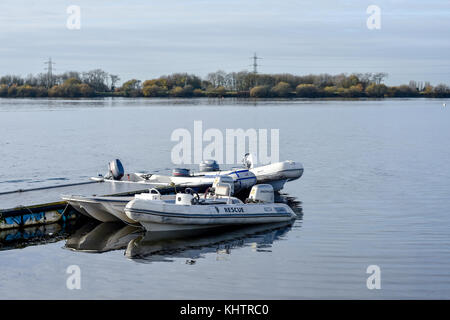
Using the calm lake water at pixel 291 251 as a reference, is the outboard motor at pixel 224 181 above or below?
above

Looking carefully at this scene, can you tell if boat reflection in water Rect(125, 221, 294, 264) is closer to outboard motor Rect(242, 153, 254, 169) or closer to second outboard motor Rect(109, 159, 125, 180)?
second outboard motor Rect(109, 159, 125, 180)

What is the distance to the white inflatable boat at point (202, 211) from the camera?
16.5 metres

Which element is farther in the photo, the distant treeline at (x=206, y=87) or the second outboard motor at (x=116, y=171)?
the distant treeline at (x=206, y=87)

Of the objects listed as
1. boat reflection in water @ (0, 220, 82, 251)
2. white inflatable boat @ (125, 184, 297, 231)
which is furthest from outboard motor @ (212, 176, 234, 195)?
boat reflection in water @ (0, 220, 82, 251)

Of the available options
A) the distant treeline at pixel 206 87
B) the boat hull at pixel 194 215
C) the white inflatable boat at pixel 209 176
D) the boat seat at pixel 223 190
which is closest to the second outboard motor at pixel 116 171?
the white inflatable boat at pixel 209 176

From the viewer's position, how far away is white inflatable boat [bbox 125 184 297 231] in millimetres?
16500

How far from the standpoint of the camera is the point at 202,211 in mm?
17078

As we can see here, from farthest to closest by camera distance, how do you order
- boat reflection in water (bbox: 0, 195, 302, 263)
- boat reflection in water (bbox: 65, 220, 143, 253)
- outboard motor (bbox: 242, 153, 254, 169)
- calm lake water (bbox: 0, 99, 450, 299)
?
outboard motor (bbox: 242, 153, 254, 169)
boat reflection in water (bbox: 65, 220, 143, 253)
boat reflection in water (bbox: 0, 195, 302, 263)
calm lake water (bbox: 0, 99, 450, 299)

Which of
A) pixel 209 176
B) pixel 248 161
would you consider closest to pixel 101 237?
pixel 209 176

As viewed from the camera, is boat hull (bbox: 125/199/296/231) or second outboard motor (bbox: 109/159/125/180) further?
second outboard motor (bbox: 109/159/125/180)

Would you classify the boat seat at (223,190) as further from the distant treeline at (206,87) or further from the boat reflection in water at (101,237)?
the distant treeline at (206,87)

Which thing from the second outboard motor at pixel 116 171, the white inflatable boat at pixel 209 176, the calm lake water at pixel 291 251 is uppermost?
the second outboard motor at pixel 116 171

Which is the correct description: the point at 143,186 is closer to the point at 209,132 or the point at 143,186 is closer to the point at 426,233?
the point at 426,233

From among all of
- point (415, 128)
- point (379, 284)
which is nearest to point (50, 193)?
point (379, 284)
